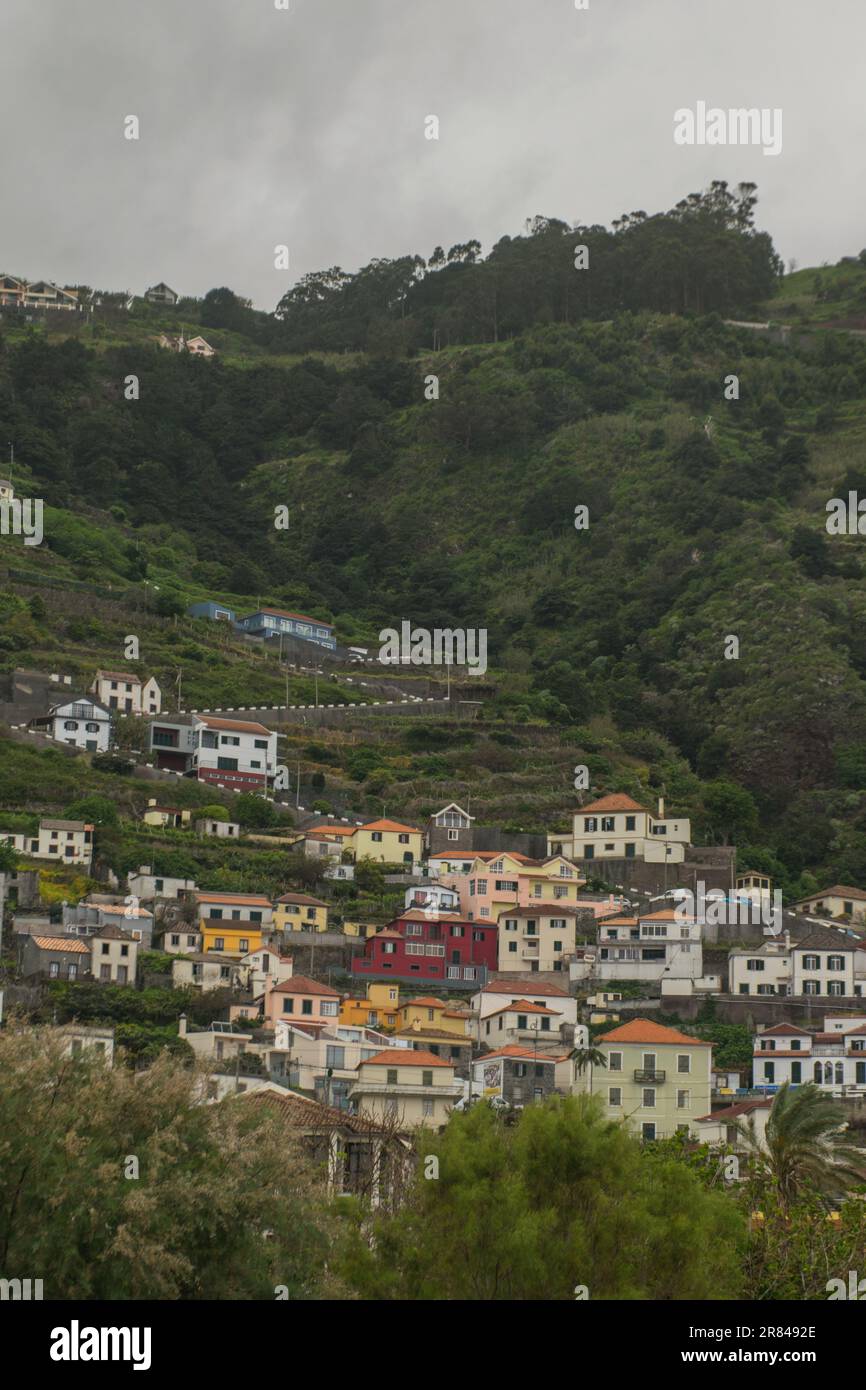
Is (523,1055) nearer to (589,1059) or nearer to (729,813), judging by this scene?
(589,1059)

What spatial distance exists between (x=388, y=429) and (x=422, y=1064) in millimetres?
97617

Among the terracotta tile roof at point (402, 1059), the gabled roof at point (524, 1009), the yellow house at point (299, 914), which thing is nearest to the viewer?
the terracotta tile roof at point (402, 1059)

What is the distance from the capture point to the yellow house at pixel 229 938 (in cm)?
6638

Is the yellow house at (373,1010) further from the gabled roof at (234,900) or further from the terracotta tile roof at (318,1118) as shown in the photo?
the terracotta tile roof at (318,1118)

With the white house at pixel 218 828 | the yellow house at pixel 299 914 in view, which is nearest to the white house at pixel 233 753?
the white house at pixel 218 828

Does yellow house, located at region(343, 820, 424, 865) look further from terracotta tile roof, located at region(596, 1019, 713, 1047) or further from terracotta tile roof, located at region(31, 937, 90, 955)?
terracotta tile roof, located at region(596, 1019, 713, 1047)

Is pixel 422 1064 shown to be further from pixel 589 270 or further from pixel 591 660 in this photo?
pixel 589 270

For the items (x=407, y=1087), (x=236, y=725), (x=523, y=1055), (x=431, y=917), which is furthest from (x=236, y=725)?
(x=407, y=1087)

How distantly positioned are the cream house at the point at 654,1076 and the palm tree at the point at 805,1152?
47.9 ft

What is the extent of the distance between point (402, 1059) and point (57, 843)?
20.8 m

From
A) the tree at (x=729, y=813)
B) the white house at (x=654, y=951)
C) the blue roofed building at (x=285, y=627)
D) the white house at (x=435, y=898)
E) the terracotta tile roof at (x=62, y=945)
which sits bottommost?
the terracotta tile roof at (x=62, y=945)

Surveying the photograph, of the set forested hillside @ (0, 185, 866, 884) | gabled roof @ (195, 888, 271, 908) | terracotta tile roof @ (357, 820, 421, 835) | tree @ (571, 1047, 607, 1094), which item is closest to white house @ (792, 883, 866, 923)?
forested hillside @ (0, 185, 866, 884)

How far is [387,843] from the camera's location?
79.8 m

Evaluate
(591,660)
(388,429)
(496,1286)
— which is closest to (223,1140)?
(496,1286)
